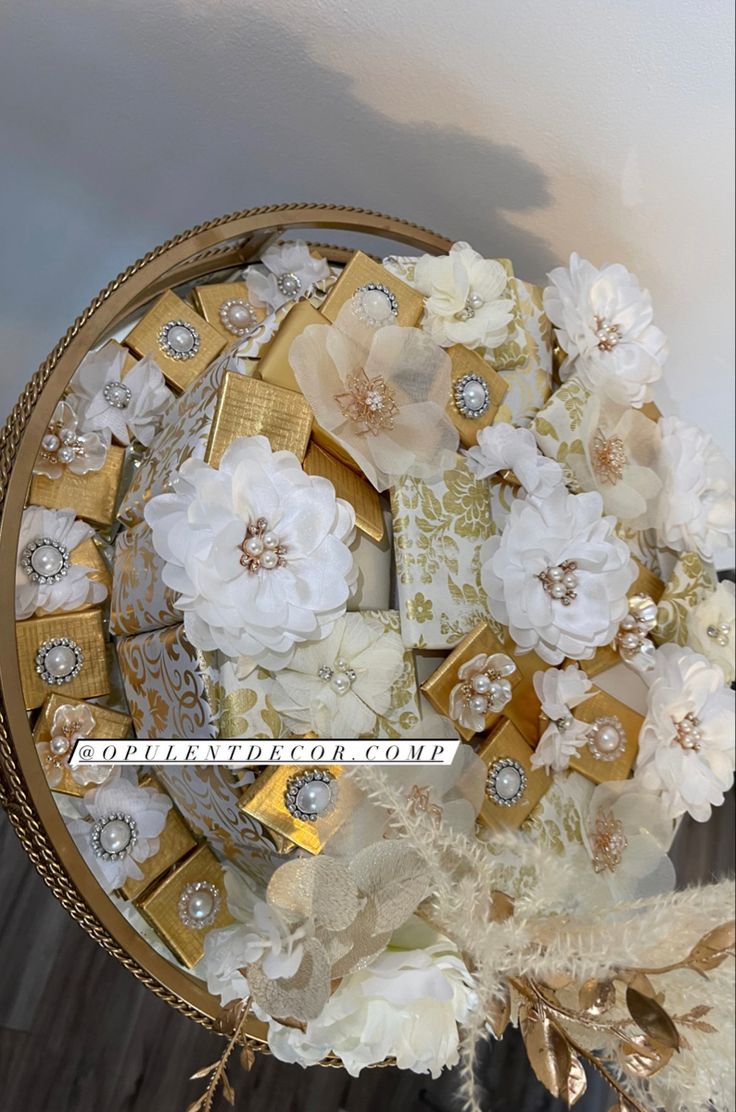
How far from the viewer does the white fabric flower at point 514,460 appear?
751mm

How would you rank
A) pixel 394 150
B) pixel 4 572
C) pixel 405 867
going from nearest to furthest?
1. pixel 405 867
2. pixel 4 572
3. pixel 394 150

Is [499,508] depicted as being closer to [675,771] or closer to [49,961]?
[675,771]

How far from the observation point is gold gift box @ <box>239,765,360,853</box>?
2.20 feet

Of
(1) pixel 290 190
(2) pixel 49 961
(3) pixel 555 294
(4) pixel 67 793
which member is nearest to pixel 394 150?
(1) pixel 290 190

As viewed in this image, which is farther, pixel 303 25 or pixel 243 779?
pixel 303 25

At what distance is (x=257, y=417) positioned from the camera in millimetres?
690

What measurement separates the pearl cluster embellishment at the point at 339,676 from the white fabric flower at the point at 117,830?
0.22m

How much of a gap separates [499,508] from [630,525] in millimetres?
162

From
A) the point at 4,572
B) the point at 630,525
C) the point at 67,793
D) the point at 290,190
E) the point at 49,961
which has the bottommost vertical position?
the point at 49,961

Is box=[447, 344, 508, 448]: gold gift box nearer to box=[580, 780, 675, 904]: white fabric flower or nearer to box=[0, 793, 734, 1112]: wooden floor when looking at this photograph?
box=[580, 780, 675, 904]: white fabric flower

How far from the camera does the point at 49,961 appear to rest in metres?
0.78

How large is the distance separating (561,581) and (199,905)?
0.40m

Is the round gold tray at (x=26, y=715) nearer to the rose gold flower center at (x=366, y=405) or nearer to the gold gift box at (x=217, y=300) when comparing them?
the gold gift box at (x=217, y=300)

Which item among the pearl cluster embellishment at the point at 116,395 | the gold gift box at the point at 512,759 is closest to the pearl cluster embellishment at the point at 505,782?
the gold gift box at the point at 512,759
